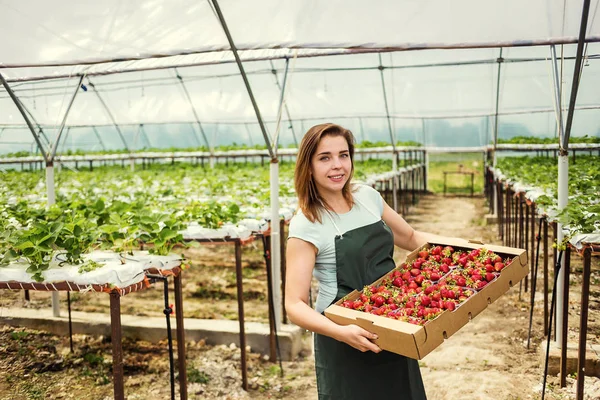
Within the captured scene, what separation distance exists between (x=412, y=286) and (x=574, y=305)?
4.17m

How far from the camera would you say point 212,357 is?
5.02 metres

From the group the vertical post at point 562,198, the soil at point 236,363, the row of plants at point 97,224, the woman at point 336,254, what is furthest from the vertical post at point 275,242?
the woman at point 336,254

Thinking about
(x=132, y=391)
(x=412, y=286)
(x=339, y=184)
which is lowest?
(x=132, y=391)

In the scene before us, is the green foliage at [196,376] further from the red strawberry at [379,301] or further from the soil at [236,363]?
the red strawberry at [379,301]

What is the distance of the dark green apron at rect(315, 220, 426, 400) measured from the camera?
2316 millimetres

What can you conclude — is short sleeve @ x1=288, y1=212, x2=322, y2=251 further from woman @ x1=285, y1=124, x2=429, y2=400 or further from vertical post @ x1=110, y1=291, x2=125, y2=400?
vertical post @ x1=110, y1=291, x2=125, y2=400

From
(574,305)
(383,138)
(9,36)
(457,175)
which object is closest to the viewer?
(9,36)

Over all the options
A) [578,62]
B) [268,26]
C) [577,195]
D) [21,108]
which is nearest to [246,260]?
[21,108]

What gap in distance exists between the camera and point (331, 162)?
7.52ft

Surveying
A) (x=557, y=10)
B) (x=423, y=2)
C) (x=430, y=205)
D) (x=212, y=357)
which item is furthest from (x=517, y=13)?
(x=430, y=205)

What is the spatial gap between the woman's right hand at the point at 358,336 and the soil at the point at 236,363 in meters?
2.53

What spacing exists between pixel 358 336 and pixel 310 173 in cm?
74

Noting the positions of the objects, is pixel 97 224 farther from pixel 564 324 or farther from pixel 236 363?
pixel 564 324

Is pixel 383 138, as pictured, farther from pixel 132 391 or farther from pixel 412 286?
pixel 412 286
